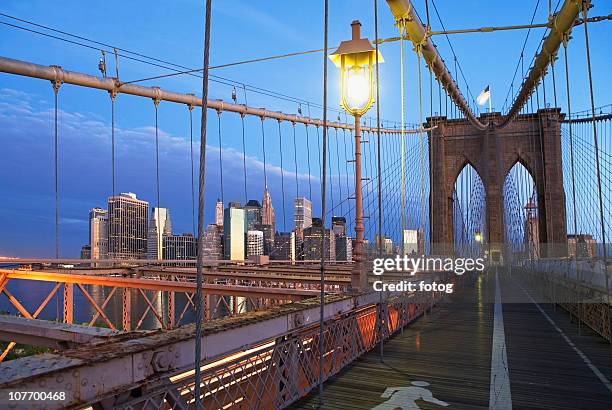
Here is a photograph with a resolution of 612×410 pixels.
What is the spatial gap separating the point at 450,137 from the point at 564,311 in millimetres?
30833

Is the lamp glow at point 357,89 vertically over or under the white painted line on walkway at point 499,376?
over

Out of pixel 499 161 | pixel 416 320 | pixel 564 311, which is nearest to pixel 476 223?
pixel 499 161

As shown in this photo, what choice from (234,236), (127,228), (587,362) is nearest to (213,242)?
(234,236)

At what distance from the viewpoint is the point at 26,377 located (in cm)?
211

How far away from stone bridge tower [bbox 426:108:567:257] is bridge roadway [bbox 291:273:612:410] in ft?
95.6

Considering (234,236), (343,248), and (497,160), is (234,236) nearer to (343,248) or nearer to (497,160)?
(343,248)

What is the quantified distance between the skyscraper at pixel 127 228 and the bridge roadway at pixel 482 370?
20.1 metres

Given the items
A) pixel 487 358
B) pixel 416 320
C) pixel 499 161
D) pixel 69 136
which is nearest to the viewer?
pixel 487 358

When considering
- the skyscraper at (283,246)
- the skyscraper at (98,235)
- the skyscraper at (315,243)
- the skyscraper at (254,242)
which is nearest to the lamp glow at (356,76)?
the skyscraper at (315,243)

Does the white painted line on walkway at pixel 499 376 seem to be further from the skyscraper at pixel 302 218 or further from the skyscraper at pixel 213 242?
the skyscraper at pixel 302 218

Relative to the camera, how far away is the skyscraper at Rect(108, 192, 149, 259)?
1014 inches

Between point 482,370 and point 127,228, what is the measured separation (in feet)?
78.9

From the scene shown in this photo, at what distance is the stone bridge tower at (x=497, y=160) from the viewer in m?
38.4

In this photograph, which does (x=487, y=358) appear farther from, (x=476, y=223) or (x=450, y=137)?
(x=476, y=223)
